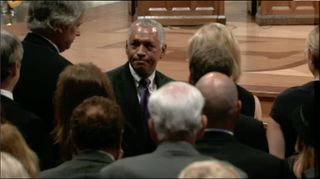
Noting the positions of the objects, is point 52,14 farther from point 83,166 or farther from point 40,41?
point 83,166

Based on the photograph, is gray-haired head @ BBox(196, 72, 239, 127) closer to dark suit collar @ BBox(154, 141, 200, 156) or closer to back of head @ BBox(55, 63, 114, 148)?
dark suit collar @ BBox(154, 141, 200, 156)

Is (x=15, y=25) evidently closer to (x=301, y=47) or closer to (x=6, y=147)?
(x=301, y=47)

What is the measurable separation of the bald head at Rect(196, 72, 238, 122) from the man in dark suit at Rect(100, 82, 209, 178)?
17 centimetres

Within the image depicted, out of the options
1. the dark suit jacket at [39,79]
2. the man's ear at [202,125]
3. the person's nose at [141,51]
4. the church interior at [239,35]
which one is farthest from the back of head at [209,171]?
the church interior at [239,35]

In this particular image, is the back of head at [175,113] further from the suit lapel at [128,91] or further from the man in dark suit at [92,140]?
the suit lapel at [128,91]

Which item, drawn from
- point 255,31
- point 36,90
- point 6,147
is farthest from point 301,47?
point 6,147

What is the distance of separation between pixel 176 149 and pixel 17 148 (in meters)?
0.50

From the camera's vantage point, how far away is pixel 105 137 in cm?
249

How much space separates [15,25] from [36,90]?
4.08 metres

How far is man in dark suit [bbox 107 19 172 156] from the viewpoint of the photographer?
3469 millimetres

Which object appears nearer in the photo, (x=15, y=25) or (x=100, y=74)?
(x=100, y=74)

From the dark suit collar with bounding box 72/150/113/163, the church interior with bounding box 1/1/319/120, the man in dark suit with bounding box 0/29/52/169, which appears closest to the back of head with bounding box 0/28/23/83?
the man in dark suit with bounding box 0/29/52/169

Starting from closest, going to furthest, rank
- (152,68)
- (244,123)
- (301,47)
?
(244,123) < (152,68) < (301,47)

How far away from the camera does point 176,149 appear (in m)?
2.29
